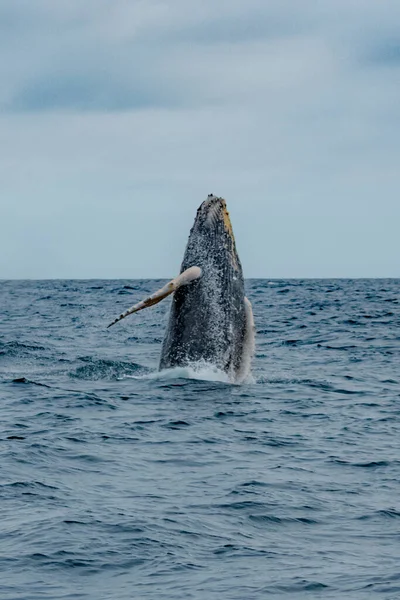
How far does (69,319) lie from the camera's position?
39312mm

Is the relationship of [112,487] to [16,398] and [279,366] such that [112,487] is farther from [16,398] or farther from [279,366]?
[279,366]

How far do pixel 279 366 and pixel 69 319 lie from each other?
1854 centimetres

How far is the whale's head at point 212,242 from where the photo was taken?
1755 centimetres

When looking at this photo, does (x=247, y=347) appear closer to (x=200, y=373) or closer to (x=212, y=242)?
(x=200, y=373)

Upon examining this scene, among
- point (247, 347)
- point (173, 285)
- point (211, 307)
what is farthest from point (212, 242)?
point (247, 347)

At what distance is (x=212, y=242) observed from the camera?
17703 millimetres

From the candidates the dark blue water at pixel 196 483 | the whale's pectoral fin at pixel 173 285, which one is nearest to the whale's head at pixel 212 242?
the whale's pectoral fin at pixel 173 285

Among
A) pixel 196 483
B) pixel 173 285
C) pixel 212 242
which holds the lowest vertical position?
pixel 196 483

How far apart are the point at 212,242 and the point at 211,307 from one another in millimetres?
1374

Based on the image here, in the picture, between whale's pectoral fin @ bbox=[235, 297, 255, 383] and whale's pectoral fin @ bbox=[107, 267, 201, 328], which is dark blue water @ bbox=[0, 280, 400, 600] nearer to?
whale's pectoral fin @ bbox=[235, 297, 255, 383]

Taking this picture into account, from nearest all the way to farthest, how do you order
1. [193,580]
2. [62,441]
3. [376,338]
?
[193,580], [62,441], [376,338]

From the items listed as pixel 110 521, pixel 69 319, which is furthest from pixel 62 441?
pixel 69 319

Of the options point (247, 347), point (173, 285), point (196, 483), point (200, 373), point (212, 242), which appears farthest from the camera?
point (212, 242)

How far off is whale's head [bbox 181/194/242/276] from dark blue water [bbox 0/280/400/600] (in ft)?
6.80
